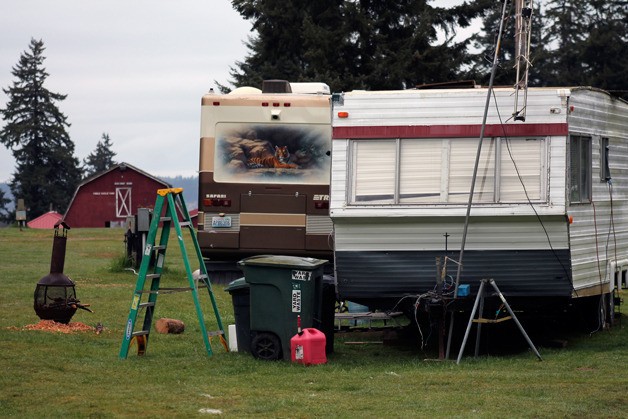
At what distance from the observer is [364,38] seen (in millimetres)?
37594

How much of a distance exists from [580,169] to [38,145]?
70915mm

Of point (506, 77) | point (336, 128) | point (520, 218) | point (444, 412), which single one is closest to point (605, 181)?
point (520, 218)

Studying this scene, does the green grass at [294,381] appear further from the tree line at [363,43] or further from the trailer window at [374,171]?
the tree line at [363,43]

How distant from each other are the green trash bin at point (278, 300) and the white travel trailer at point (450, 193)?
702mm

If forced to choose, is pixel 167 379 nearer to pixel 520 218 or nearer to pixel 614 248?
pixel 520 218

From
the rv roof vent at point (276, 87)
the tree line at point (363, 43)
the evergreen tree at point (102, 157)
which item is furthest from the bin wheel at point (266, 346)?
the evergreen tree at point (102, 157)

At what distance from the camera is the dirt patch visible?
15.0 metres

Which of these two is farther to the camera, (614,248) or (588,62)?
(588,62)

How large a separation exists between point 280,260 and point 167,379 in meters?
2.05

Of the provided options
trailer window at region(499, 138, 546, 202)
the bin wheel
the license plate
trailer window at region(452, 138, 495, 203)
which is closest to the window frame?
trailer window at region(499, 138, 546, 202)

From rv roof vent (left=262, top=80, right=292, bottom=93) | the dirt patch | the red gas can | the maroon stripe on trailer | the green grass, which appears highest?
rv roof vent (left=262, top=80, right=292, bottom=93)

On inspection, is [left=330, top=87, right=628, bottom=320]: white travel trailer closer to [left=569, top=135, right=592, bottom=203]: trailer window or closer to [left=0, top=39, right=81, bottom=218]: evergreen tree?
[left=569, top=135, right=592, bottom=203]: trailer window

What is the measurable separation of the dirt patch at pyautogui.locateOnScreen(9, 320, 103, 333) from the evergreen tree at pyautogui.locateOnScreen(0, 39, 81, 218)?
215 ft

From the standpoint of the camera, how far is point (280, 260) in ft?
41.7
